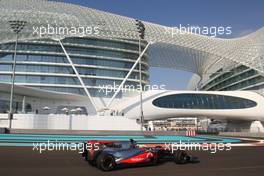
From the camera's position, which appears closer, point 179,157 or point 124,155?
point 124,155

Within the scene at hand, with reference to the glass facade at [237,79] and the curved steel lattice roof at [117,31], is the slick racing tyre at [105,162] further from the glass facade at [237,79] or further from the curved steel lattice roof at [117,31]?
the glass facade at [237,79]

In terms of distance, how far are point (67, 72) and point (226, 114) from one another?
33.7m

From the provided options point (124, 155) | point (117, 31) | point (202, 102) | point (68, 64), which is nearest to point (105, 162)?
point (124, 155)

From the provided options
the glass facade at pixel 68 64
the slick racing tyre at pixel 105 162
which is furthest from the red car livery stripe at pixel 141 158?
the glass facade at pixel 68 64

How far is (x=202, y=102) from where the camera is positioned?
72.8 metres

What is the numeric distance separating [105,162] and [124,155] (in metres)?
1.07

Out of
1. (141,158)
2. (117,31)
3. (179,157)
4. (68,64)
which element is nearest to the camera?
(141,158)

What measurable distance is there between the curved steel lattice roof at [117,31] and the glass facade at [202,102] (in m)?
8.90

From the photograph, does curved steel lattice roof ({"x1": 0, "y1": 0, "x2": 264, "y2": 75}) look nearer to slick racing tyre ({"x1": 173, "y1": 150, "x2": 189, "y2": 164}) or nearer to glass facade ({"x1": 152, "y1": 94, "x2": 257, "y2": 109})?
glass facade ({"x1": 152, "y1": 94, "x2": 257, "y2": 109})

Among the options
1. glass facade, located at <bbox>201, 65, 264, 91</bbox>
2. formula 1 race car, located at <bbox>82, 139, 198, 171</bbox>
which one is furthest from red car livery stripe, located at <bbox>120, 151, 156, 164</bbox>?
glass facade, located at <bbox>201, 65, 264, 91</bbox>

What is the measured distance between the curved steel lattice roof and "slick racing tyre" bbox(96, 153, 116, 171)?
57.2m

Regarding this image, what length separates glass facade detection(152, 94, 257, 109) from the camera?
70188 millimetres

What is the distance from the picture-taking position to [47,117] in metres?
59.2

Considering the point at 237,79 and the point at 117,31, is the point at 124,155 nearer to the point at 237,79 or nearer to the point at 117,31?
the point at 117,31
